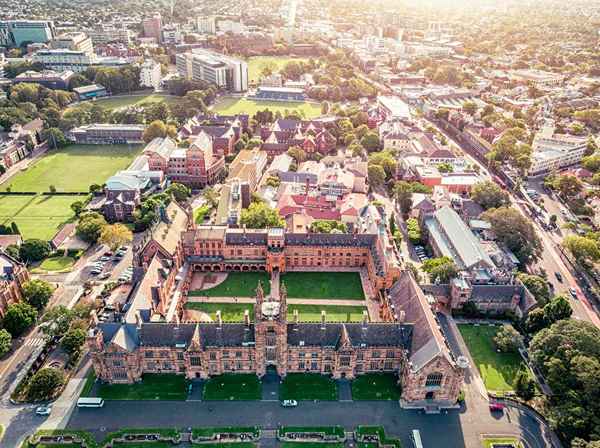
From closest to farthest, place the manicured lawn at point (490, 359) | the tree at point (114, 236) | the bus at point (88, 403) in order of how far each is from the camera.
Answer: the bus at point (88, 403) → the manicured lawn at point (490, 359) → the tree at point (114, 236)

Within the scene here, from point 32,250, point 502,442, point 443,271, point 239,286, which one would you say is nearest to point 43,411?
point 239,286

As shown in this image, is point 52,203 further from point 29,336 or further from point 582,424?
point 582,424

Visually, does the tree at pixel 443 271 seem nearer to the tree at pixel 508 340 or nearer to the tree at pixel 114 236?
the tree at pixel 508 340

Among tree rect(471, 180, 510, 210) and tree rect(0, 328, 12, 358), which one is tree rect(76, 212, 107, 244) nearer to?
tree rect(0, 328, 12, 358)

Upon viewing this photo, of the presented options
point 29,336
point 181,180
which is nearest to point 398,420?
point 29,336

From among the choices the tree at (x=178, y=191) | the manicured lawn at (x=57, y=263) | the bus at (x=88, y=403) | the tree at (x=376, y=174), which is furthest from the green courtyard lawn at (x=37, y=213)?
the tree at (x=376, y=174)
